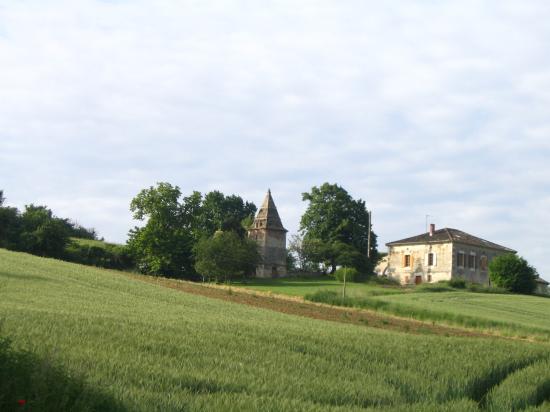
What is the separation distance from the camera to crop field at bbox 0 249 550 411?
9438mm

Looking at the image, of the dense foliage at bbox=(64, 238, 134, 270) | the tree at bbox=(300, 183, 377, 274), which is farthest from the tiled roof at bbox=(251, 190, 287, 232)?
the dense foliage at bbox=(64, 238, 134, 270)

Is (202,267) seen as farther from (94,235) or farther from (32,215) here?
(94,235)

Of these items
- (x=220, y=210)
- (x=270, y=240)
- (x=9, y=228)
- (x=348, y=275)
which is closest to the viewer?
(x=9, y=228)

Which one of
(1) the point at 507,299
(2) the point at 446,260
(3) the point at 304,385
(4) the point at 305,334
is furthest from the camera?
(2) the point at 446,260

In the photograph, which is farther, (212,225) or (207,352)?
(212,225)

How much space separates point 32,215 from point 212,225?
106 ft

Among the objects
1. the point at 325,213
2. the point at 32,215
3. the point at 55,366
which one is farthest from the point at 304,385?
the point at 325,213

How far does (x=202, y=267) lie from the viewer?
69562 mm

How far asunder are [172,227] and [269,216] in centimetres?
1266

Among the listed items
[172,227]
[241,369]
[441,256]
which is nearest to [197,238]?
[172,227]

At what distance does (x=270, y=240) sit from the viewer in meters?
89.9

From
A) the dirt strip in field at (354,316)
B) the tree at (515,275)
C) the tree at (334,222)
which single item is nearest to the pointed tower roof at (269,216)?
the tree at (334,222)

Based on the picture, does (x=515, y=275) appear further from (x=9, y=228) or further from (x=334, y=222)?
(x=9, y=228)

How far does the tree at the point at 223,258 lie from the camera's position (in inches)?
2719
